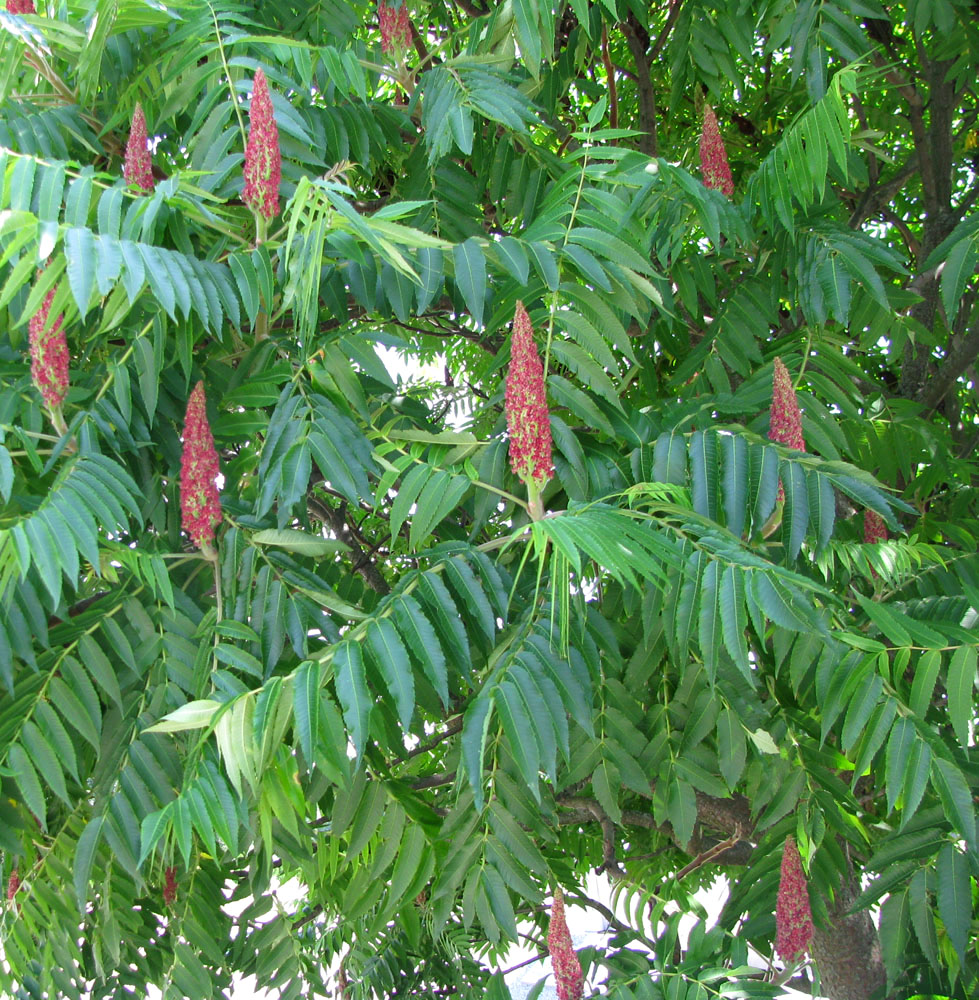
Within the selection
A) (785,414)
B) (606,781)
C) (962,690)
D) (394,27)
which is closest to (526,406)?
(785,414)

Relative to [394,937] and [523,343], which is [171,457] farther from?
[394,937]

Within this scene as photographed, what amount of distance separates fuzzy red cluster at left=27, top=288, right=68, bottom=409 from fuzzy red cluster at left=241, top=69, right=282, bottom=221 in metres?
0.46

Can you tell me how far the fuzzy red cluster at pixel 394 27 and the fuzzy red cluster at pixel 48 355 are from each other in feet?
4.18

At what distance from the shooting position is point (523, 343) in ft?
6.81

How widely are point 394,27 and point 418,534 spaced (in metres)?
1.50

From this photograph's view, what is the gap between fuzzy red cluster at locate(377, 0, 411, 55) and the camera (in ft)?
9.32

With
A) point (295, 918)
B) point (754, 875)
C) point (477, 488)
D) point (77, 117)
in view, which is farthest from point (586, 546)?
point (295, 918)

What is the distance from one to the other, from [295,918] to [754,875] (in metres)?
1.56

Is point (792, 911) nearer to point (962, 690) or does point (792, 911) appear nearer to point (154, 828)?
point (962, 690)

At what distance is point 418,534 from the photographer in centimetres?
223

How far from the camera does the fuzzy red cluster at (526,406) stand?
6.84ft

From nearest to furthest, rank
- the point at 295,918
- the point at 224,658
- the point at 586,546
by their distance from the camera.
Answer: the point at 586,546 → the point at 224,658 → the point at 295,918

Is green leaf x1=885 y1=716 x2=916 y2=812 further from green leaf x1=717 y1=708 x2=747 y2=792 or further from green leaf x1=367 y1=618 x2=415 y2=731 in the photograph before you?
green leaf x1=367 y1=618 x2=415 y2=731

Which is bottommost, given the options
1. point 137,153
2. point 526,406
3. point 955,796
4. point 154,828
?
point 154,828
